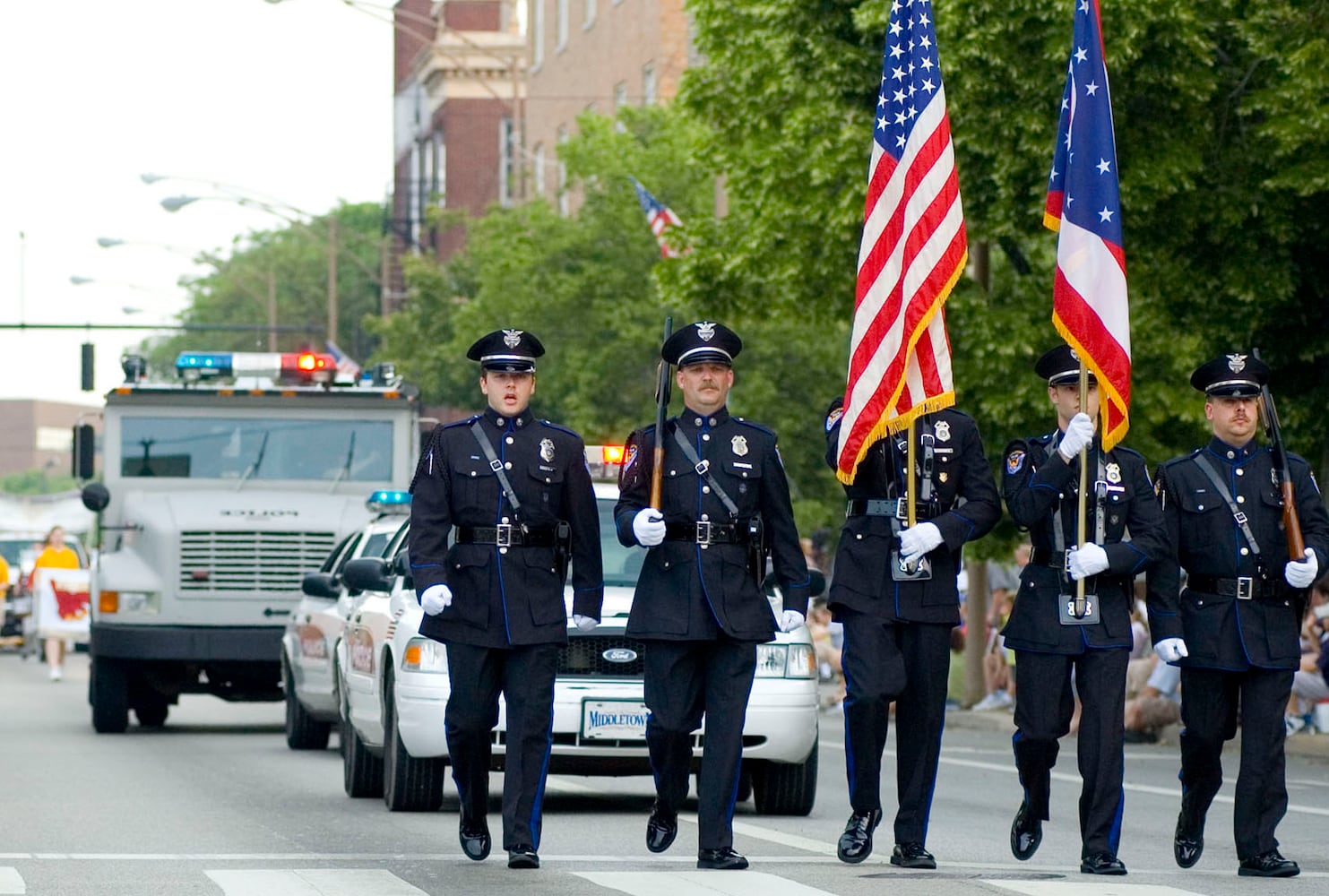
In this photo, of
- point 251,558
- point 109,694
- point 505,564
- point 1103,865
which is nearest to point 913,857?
point 1103,865

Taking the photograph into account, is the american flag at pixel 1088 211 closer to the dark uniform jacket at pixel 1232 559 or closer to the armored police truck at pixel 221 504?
the dark uniform jacket at pixel 1232 559

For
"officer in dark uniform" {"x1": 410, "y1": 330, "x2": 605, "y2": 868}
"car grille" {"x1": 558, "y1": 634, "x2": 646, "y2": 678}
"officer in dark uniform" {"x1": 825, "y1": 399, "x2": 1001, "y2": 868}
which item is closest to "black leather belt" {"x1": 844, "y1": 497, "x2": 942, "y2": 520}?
"officer in dark uniform" {"x1": 825, "y1": 399, "x2": 1001, "y2": 868}

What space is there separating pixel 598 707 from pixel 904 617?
3239 mm

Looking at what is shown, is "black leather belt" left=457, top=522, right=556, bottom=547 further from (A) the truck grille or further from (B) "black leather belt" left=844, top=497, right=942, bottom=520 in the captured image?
(A) the truck grille

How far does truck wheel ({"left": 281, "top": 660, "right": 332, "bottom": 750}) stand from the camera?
765 inches

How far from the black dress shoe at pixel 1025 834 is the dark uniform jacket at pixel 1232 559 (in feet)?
2.67

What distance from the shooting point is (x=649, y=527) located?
9844 mm

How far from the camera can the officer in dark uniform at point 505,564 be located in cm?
1018

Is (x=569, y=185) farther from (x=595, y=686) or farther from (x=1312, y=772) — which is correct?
(x=595, y=686)

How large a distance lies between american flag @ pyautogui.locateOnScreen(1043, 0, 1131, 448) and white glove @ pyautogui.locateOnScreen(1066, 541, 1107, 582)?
1.17 metres

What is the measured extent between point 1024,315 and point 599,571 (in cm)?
1426

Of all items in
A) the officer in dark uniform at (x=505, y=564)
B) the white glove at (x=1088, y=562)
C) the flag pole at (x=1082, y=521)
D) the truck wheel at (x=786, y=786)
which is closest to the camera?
the white glove at (x=1088, y=562)

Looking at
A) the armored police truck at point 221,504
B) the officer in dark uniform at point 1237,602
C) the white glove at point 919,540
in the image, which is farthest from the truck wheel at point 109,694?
the officer in dark uniform at point 1237,602

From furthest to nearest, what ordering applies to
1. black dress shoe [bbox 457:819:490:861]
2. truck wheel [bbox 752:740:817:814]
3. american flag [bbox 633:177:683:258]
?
1. american flag [bbox 633:177:683:258]
2. truck wheel [bbox 752:740:817:814]
3. black dress shoe [bbox 457:819:490:861]
